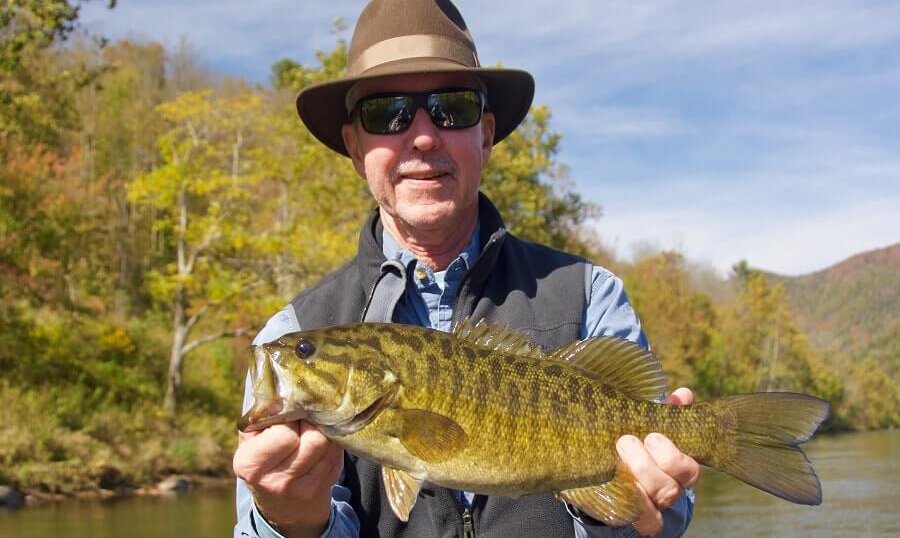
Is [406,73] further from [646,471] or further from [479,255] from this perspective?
[646,471]

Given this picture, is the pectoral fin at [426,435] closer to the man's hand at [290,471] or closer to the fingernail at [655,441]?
the man's hand at [290,471]

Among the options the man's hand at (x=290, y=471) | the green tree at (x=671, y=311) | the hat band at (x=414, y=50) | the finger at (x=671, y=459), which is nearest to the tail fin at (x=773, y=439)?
the finger at (x=671, y=459)

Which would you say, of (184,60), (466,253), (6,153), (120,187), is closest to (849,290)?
(184,60)

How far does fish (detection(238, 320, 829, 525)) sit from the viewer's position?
9.78ft

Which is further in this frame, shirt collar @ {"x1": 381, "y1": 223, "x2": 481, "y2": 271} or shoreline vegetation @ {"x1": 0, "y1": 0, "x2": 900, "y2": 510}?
shoreline vegetation @ {"x1": 0, "y1": 0, "x2": 900, "y2": 510}

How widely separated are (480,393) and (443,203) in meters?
1.07

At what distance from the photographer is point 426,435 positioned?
298 cm

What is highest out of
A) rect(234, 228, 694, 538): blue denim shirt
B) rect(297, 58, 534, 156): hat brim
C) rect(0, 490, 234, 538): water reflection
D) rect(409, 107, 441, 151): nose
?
rect(297, 58, 534, 156): hat brim

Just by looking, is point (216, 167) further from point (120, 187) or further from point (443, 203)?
point (443, 203)

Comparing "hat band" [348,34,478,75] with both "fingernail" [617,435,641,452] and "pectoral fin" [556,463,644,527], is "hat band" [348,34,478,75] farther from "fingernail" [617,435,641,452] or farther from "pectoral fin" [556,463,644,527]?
"pectoral fin" [556,463,644,527]

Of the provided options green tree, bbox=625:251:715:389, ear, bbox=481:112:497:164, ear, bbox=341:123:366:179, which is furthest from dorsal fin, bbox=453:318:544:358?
green tree, bbox=625:251:715:389

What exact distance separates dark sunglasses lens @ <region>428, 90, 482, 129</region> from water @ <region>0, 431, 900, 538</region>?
15.7m

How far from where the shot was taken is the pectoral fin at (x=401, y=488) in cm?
311

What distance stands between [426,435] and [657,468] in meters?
0.82
